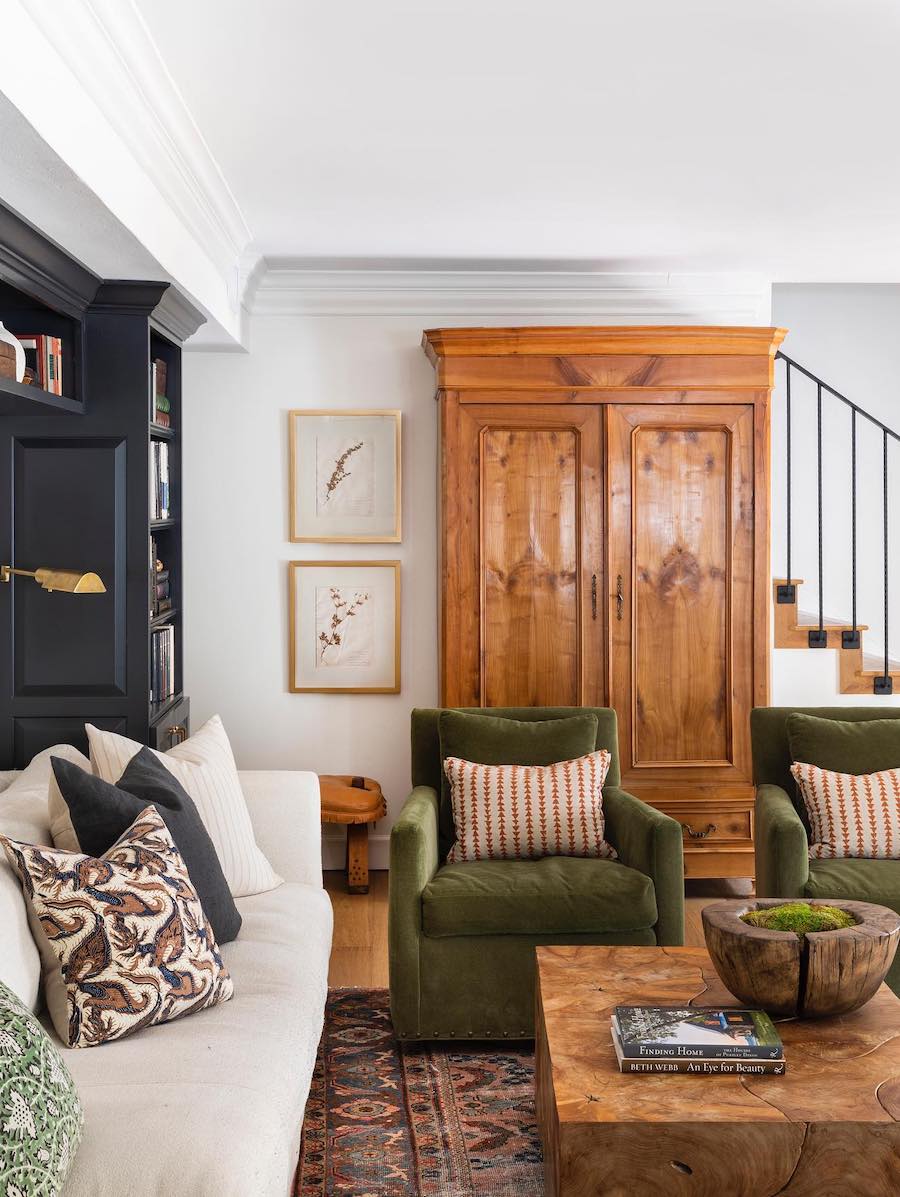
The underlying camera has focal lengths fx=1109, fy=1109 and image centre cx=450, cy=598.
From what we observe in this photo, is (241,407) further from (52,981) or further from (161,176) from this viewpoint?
(52,981)

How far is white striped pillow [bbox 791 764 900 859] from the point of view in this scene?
10.8 feet

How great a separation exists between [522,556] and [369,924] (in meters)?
1.54

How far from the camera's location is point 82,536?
3434mm

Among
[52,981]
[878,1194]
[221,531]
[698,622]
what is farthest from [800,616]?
[52,981]

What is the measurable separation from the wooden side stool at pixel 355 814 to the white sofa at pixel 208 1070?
165cm

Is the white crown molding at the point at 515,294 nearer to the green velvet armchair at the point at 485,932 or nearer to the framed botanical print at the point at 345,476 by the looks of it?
the framed botanical print at the point at 345,476

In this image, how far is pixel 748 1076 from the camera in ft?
6.32

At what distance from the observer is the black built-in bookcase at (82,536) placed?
3.40 metres

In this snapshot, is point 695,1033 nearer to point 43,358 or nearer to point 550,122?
point 550,122

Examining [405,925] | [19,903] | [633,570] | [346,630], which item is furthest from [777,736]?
[19,903]

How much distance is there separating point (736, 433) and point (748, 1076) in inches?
117

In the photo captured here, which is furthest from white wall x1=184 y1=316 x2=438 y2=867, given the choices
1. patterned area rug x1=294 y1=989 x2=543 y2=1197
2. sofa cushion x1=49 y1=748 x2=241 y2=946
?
sofa cushion x1=49 y1=748 x2=241 y2=946

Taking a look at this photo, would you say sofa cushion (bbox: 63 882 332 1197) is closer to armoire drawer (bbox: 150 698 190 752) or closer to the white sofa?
the white sofa

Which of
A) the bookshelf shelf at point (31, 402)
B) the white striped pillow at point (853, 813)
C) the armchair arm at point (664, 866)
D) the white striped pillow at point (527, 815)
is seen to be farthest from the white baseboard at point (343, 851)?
the bookshelf shelf at point (31, 402)
